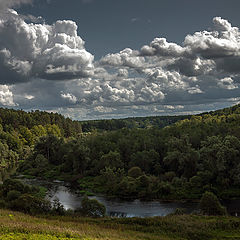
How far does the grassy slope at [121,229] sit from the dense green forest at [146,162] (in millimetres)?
34760

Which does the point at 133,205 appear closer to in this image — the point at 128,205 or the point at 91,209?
the point at 128,205

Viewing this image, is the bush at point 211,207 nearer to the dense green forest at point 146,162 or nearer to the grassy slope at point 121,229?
the grassy slope at point 121,229

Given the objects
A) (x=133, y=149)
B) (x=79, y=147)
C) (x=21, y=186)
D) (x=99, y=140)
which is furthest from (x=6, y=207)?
(x=99, y=140)

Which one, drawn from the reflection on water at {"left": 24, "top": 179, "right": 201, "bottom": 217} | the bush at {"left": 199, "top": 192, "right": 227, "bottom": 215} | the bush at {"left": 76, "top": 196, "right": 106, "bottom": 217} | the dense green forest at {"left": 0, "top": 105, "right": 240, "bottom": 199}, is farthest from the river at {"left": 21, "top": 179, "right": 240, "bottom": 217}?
the bush at {"left": 199, "top": 192, "right": 227, "bottom": 215}

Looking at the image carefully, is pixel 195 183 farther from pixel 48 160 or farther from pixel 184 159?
pixel 48 160

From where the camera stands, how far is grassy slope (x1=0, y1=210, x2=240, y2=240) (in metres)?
25.3

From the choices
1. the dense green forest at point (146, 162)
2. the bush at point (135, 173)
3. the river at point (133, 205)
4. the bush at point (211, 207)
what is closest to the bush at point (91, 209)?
the river at point (133, 205)

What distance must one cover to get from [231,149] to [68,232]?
210 ft

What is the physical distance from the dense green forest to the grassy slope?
1368 inches

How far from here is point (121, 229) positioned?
34.6 metres

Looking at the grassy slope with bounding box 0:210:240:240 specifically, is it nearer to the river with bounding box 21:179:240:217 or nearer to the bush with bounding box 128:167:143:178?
the river with bounding box 21:179:240:217

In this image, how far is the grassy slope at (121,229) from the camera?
2534cm

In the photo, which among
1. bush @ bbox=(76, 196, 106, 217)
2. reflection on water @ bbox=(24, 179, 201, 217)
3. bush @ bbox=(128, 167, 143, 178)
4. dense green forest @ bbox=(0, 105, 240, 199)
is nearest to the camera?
bush @ bbox=(76, 196, 106, 217)

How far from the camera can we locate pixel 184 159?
85500 millimetres
